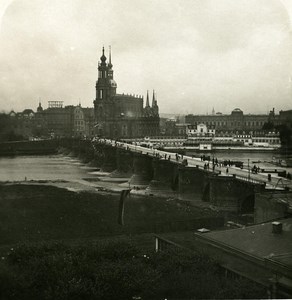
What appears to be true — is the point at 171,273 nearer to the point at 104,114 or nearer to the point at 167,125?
the point at 104,114

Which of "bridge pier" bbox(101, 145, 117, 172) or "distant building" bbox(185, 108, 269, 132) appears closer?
"bridge pier" bbox(101, 145, 117, 172)

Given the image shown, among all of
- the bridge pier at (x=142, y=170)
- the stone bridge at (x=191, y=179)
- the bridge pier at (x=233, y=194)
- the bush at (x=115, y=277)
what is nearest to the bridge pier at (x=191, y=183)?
the stone bridge at (x=191, y=179)

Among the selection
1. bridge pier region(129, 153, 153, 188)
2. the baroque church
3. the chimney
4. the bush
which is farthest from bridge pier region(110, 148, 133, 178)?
the baroque church

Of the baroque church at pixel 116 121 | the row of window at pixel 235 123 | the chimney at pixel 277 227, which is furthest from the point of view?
the row of window at pixel 235 123

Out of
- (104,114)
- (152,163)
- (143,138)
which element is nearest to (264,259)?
(152,163)

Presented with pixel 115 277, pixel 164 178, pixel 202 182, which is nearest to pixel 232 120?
pixel 164 178

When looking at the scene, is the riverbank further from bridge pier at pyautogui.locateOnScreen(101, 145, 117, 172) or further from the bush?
bridge pier at pyautogui.locateOnScreen(101, 145, 117, 172)

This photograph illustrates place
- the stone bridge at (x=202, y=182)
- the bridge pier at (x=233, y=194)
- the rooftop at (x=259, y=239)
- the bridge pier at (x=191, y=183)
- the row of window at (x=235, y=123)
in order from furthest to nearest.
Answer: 1. the row of window at (x=235, y=123)
2. the bridge pier at (x=191, y=183)
3. the stone bridge at (x=202, y=182)
4. the bridge pier at (x=233, y=194)
5. the rooftop at (x=259, y=239)

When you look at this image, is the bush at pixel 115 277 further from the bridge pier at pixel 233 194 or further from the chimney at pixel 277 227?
the bridge pier at pixel 233 194

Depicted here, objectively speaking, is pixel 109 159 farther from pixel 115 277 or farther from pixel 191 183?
pixel 115 277
